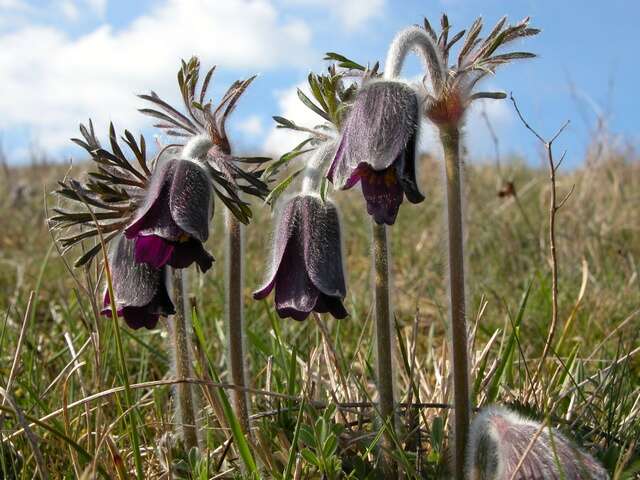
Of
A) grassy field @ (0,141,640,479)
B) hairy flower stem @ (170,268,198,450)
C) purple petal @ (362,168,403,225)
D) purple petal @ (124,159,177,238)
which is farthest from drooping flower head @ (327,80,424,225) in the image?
hairy flower stem @ (170,268,198,450)

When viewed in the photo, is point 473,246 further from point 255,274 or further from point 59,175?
point 59,175

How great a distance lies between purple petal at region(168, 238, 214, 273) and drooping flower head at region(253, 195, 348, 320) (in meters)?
0.13

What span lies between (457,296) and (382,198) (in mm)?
245

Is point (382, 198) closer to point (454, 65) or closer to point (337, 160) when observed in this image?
point (337, 160)

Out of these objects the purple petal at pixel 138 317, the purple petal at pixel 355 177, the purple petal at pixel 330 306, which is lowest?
the purple petal at pixel 138 317

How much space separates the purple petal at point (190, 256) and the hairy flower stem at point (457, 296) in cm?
51

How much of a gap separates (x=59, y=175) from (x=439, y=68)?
8.18 m

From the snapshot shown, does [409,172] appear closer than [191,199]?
Yes

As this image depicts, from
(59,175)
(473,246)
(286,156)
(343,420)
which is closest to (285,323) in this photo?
(343,420)

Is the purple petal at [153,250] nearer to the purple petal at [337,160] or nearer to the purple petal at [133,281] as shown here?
the purple petal at [133,281]

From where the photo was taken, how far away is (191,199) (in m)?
1.57

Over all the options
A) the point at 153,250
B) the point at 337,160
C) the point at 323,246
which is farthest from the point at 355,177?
the point at 153,250

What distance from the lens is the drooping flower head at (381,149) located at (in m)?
1.45

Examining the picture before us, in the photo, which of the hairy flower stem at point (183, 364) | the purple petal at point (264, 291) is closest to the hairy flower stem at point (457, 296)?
the purple petal at point (264, 291)
